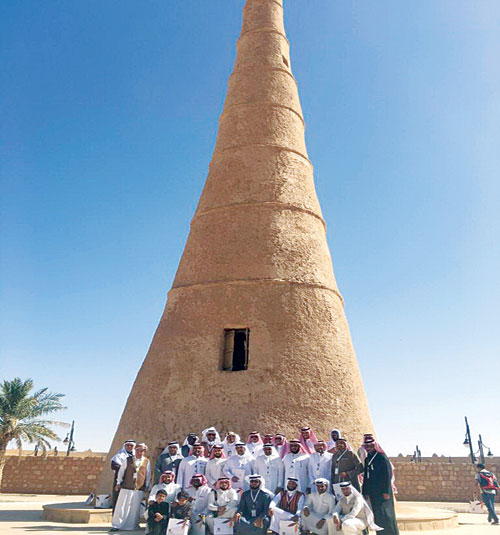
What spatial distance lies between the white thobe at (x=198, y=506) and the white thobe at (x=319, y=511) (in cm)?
131

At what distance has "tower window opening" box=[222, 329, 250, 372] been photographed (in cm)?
970

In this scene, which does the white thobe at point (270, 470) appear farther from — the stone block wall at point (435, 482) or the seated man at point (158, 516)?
the stone block wall at point (435, 482)

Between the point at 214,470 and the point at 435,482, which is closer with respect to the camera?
the point at 214,470

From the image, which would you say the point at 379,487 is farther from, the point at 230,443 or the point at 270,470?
the point at 230,443

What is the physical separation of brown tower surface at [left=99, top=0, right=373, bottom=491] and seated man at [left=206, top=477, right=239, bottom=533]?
1.57 m

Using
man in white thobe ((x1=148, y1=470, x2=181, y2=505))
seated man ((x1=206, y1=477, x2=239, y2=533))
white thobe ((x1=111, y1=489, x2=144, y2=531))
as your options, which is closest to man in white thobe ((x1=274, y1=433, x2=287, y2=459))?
seated man ((x1=206, y1=477, x2=239, y2=533))

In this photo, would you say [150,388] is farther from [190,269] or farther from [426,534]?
[426,534]

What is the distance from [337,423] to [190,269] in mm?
4186

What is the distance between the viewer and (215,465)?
7.54 metres

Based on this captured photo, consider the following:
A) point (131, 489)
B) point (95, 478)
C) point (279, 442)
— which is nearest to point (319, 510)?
point (279, 442)

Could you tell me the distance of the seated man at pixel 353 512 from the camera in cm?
639

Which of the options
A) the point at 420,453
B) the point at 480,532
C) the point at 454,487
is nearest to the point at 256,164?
the point at 480,532

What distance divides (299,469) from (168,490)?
71.3 inches

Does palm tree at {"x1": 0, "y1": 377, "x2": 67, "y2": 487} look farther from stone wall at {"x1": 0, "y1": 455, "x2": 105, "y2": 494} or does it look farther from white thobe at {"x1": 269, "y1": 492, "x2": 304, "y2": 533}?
white thobe at {"x1": 269, "y1": 492, "x2": 304, "y2": 533}
